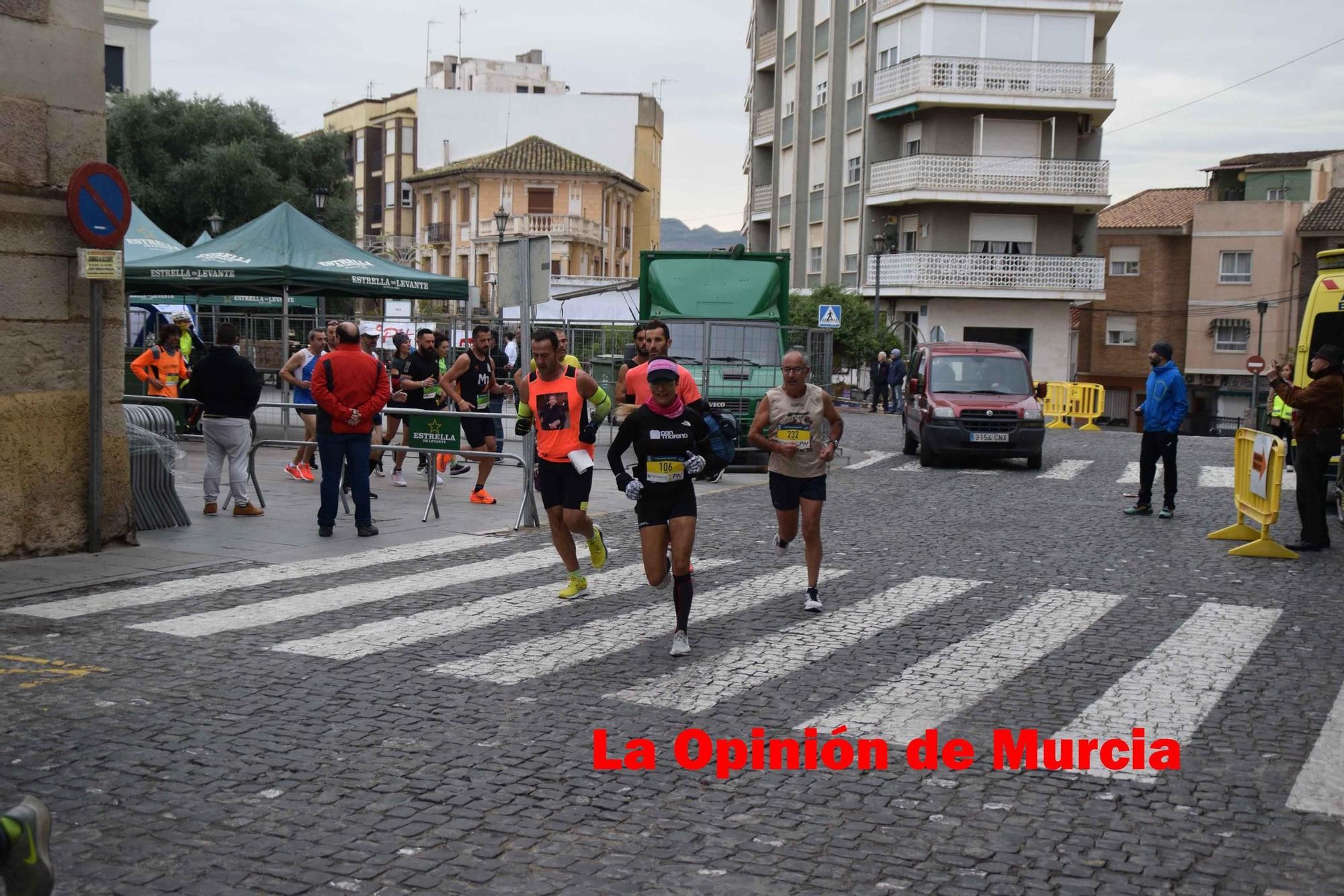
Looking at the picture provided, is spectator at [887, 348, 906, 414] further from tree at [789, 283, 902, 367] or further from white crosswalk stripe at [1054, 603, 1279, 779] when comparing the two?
white crosswalk stripe at [1054, 603, 1279, 779]

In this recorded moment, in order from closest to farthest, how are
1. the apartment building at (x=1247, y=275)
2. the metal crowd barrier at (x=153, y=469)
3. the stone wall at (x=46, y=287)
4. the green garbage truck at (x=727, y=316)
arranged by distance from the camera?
the stone wall at (x=46, y=287)
the metal crowd barrier at (x=153, y=469)
the green garbage truck at (x=727, y=316)
the apartment building at (x=1247, y=275)

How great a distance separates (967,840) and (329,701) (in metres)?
3.24

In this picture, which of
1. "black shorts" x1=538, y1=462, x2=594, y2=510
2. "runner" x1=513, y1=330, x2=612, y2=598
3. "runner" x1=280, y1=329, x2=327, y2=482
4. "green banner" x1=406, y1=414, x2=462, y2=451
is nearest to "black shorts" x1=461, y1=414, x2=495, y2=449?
"green banner" x1=406, y1=414, x2=462, y2=451

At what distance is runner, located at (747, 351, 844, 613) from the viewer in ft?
30.8

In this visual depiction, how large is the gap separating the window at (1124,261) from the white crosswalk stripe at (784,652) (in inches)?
2018

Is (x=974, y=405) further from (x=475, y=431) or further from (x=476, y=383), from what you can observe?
(x=475, y=431)

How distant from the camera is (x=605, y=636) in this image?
838cm

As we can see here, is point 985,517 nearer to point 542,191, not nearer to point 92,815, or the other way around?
point 92,815

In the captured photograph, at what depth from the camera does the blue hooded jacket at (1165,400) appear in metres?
14.4

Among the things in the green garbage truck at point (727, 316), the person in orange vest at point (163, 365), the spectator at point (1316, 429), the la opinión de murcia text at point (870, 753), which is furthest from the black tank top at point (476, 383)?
the la opinión de murcia text at point (870, 753)

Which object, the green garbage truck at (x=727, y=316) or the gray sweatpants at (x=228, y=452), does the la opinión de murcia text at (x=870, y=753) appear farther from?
the green garbage truck at (x=727, y=316)

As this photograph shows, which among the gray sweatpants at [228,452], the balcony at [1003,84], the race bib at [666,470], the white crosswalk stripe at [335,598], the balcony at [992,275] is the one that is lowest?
the white crosswalk stripe at [335,598]

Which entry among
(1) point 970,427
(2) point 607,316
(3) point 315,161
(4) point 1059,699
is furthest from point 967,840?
(3) point 315,161

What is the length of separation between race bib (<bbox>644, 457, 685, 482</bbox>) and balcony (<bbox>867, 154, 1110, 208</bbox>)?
39.9m
